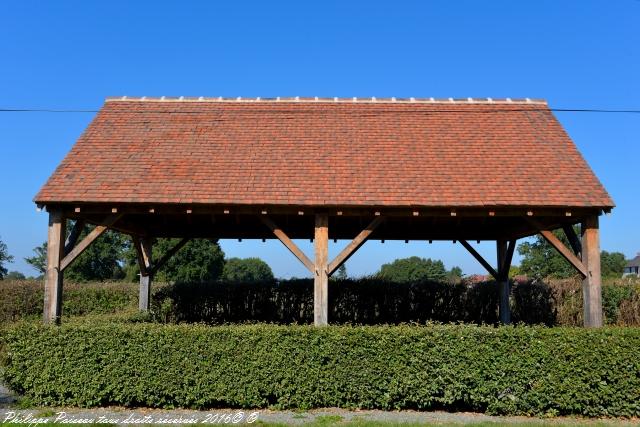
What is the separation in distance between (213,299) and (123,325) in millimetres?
7875

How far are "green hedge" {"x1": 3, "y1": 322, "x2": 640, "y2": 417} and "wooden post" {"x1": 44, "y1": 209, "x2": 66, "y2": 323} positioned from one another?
3.79 feet

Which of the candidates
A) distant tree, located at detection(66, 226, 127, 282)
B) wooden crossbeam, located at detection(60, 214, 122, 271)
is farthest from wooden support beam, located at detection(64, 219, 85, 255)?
distant tree, located at detection(66, 226, 127, 282)

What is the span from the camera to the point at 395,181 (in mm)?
10016

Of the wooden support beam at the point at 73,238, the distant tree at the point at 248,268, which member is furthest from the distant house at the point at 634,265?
the wooden support beam at the point at 73,238

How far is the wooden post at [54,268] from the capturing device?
365 inches

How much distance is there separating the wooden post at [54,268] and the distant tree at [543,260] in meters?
46.5

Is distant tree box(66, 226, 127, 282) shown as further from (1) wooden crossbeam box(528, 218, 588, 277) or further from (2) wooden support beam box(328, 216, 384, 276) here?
(1) wooden crossbeam box(528, 218, 588, 277)

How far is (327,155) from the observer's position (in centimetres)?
1089

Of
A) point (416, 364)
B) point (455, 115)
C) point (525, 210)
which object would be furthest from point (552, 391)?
point (455, 115)

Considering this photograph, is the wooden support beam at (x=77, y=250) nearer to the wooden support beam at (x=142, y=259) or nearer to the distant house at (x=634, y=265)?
the wooden support beam at (x=142, y=259)

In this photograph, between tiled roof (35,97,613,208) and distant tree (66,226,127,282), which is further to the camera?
distant tree (66,226,127,282)

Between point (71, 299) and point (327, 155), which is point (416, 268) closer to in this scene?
point (71, 299)

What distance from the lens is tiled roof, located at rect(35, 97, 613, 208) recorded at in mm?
9570

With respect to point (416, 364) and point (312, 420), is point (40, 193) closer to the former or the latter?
point (312, 420)
